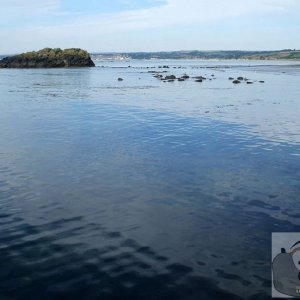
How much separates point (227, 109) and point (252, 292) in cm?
3931

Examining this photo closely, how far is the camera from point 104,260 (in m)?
12.1

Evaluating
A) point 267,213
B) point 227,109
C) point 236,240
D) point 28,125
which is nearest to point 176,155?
point 267,213

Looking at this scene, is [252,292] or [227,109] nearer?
[252,292]

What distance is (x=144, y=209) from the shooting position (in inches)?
643

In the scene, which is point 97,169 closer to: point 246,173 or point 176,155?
point 176,155

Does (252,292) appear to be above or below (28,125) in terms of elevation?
below

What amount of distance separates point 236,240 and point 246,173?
8.30 m

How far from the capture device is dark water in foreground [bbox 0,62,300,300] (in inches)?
433

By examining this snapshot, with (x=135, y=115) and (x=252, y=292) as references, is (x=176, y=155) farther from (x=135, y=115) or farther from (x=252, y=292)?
(x=135, y=115)

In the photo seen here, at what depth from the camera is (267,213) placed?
1573 cm

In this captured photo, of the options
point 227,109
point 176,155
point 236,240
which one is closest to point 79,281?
point 236,240

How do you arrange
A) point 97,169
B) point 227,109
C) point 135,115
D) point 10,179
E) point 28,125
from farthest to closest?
point 227,109 < point 135,115 < point 28,125 < point 97,169 < point 10,179

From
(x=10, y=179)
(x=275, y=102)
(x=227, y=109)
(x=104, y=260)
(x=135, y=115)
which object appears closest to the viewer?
(x=104, y=260)

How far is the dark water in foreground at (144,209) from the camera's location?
11.0 metres
